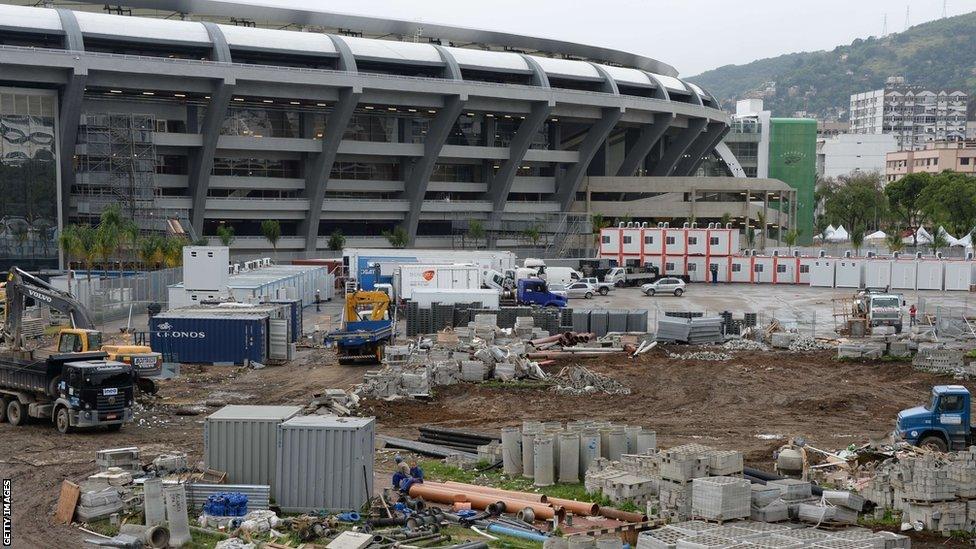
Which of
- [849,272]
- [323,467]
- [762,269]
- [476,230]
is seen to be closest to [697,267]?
[762,269]

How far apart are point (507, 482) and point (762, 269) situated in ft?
158

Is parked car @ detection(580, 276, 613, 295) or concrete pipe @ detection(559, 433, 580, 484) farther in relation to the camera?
parked car @ detection(580, 276, 613, 295)

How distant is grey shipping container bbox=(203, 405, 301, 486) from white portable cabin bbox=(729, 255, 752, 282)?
50.3 metres

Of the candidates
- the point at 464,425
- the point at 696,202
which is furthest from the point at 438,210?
the point at 464,425

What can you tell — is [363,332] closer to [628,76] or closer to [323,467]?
[323,467]

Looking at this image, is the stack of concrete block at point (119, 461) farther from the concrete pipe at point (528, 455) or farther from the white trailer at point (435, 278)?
the white trailer at point (435, 278)

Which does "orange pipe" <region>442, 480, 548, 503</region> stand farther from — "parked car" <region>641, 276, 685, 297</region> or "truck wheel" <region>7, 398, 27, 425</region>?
"parked car" <region>641, 276, 685, 297</region>

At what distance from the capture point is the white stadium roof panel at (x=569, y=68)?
258ft

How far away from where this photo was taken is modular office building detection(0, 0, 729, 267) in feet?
205

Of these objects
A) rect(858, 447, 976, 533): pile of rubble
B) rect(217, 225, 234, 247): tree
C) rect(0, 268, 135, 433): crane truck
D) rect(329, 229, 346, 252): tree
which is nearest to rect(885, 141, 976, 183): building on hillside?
rect(329, 229, 346, 252): tree

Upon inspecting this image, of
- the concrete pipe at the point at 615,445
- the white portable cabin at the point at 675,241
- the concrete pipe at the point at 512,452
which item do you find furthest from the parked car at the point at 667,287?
the concrete pipe at the point at 512,452

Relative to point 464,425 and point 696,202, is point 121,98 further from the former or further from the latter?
point 464,425

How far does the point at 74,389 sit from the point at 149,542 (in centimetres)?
892

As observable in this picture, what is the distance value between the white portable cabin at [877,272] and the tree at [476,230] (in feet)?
95.1
